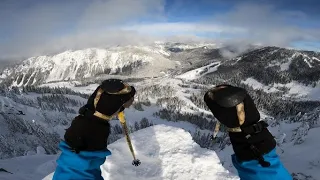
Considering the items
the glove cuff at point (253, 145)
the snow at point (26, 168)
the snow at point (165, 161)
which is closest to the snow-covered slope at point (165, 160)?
the snow at point (165, 161)

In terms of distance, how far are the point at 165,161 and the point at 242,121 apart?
4635mm

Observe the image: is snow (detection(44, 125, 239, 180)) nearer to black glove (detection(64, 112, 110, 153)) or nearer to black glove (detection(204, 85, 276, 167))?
black glove (detection(64, 112, 110, 153))

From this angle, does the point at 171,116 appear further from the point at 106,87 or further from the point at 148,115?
the point at 106,87

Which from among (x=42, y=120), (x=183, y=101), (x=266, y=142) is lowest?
(x=183, y=101)

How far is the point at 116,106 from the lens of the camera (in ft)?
13.0

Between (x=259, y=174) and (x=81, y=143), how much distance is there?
7.48ft

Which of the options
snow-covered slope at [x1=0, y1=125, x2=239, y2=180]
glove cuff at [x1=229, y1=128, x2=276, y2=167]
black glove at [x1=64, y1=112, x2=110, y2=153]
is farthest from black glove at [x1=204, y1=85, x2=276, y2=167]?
snow-covered slope at [x1=0, y1=125, x2=239, y2=180]

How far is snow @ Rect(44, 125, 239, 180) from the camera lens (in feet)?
24.6

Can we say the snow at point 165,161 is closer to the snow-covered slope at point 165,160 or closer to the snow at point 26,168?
the snow-covered slope at point 165,160

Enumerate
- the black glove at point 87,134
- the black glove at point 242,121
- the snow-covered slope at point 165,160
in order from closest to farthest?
the black glove at point 242,121, the black glove at point 87,134, the snow-covered slope at point 165,160

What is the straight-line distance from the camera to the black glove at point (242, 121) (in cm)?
361

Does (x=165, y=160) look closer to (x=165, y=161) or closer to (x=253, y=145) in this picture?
(x=165, y=161)

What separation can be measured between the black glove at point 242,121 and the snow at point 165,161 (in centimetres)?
396

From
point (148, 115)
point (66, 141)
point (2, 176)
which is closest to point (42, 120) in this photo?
point (148, 115)
